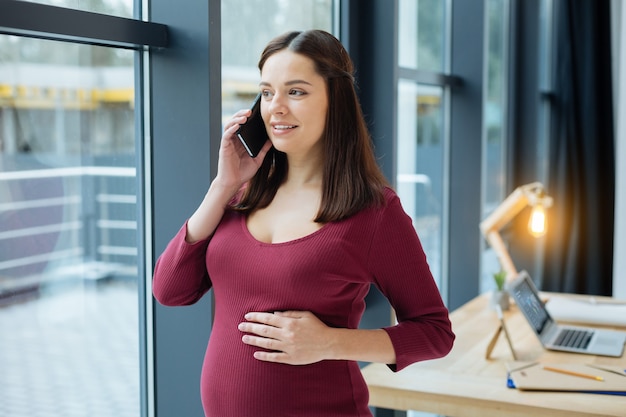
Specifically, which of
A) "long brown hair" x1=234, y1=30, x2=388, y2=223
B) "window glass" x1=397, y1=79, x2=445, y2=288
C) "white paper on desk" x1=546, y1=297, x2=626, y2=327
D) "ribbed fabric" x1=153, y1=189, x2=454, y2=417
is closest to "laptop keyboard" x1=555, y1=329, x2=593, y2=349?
"white paper on desk" x1=546, y1=297, x2=626, y2=327

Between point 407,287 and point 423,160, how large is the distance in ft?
6.71

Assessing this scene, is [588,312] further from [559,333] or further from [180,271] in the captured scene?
[180,271]

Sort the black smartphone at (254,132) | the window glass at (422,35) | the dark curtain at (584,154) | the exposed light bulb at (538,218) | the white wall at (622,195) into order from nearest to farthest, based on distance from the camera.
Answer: the black smartphone at (254,132) → the exposed light bulb at (538,218) → the window glass at (422,35) → the white wall at (622,195) → the dark curtain at (584,154)

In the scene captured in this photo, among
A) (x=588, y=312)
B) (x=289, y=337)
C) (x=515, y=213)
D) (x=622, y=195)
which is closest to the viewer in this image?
(x=289, y=337)

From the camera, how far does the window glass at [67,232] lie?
61.9 inches

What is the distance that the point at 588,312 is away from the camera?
2971mm

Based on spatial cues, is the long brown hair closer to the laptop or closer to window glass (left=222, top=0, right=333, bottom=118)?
window glass (left=222, top=0, right=333, bottom=118)

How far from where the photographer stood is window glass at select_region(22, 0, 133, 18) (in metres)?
1.64

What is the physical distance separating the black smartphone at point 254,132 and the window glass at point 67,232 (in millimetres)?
412

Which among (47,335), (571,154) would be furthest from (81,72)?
(571,154)

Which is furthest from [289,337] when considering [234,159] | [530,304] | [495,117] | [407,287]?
[495,117]

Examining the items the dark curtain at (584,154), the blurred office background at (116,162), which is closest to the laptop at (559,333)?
the blurred office background at (116,162)

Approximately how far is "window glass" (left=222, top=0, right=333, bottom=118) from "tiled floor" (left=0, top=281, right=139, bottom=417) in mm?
599

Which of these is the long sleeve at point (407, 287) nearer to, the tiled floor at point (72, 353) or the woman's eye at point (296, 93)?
the woman's eye at point (296, 93)
